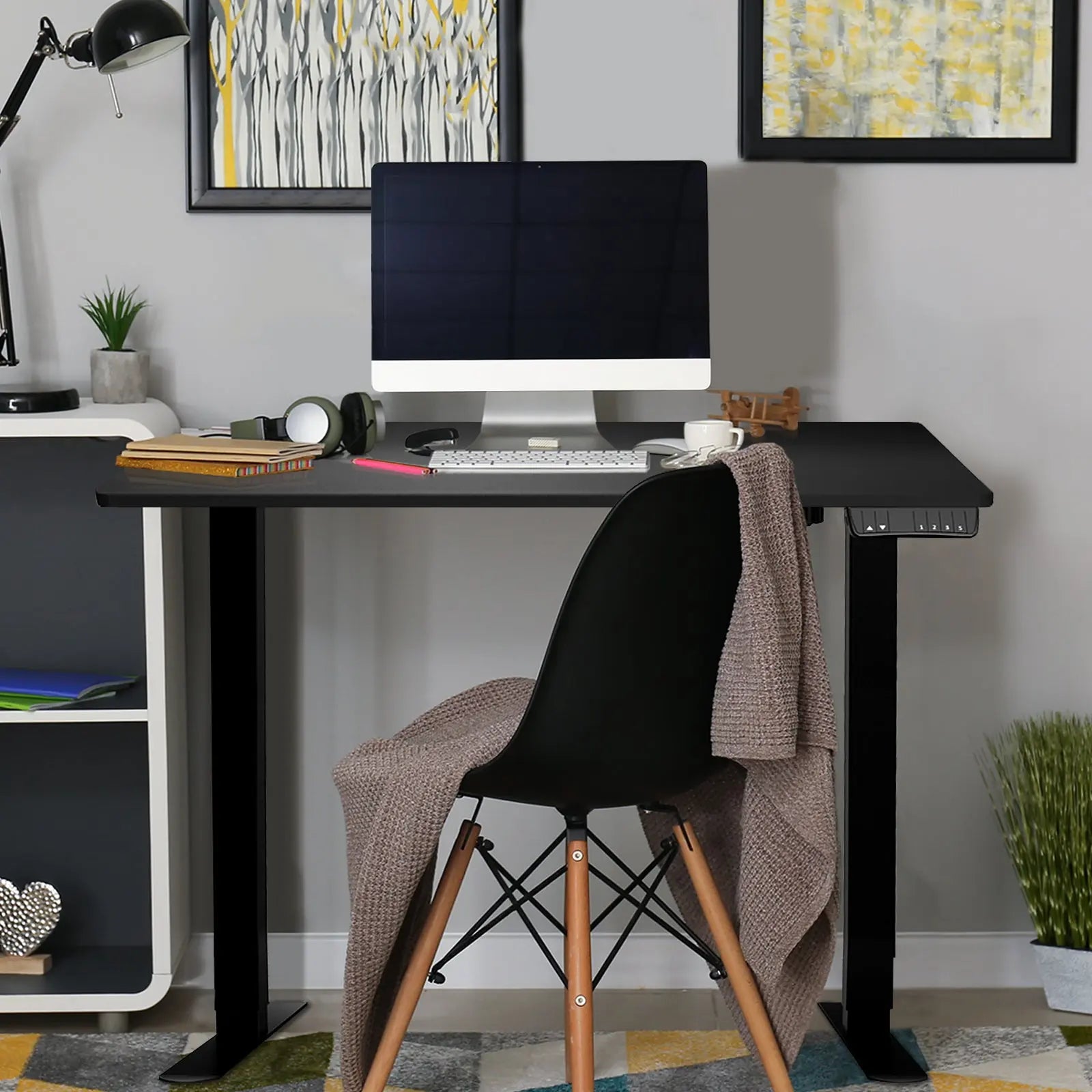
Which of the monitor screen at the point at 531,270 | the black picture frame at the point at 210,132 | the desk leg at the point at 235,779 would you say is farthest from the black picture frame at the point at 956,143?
the desk leg at the point at 235,779

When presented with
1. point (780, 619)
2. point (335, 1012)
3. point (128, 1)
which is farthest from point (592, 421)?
point (335, 1012)

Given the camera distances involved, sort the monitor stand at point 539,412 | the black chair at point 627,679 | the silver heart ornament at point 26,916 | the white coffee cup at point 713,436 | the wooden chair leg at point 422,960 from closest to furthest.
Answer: the black chair at point 627,679 → the wooden chair leg at point 422,960 → the white coffee cup at point 713,436 → the monitor stand at point 539,412 → the silver heart ornament at point 26,916

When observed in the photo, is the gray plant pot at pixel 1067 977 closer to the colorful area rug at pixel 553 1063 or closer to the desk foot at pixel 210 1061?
the colorful area rug at pixel 553 1063

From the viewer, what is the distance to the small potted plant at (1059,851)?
2.20 meters

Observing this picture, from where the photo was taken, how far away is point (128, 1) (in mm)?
2010

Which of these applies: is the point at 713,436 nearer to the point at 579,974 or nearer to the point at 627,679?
the point at 627,679

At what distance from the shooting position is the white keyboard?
1.83m

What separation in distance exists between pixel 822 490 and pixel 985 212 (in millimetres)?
874

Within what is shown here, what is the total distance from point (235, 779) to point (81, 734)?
1.57 feet

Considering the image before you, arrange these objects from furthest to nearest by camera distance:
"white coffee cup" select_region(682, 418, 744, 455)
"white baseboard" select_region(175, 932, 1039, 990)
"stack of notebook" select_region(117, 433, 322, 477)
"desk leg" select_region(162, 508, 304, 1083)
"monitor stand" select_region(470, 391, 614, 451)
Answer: "white baseboard" select_region(175, 932, 1039, 990) → "monitor stand" select_region(470, 391, 614, 451) → "desk leg" select_region(162, 508, 304, 1083) → "white coffee cup" select_region(682, 418, 744, 455) → "stack of notebook" select_region(117, 433, 322, 477)

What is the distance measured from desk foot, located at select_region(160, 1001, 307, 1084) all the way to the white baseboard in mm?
283

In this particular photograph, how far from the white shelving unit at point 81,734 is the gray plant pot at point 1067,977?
4.62ft

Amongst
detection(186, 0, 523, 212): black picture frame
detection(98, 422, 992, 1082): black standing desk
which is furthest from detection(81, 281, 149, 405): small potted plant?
detection(98, 422, 992, 1082): black standing desk

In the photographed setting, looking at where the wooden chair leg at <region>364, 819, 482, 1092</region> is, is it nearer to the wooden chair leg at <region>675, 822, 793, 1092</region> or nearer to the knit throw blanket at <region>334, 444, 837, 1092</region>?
the knit throw blanket at <region>334, 444, 837, 1092</region>
